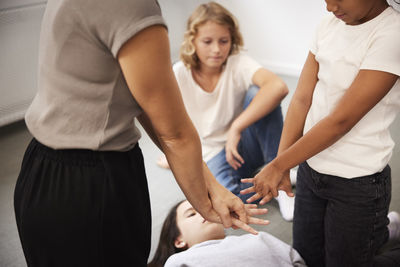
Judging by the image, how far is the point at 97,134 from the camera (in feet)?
2.59

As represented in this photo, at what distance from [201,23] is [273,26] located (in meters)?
1.68

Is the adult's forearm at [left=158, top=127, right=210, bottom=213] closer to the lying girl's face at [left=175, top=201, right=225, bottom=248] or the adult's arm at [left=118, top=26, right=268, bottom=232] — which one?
the adult's arm at [left=118, top=26, right=268, bottom=232]

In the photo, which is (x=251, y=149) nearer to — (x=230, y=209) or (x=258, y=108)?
(x=258, y=108)

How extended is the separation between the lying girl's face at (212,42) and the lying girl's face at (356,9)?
97cm

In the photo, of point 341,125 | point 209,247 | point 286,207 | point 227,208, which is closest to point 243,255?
point 209,247

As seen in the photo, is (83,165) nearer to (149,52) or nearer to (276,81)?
(149,52)

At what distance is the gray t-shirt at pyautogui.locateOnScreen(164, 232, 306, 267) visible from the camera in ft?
4.64

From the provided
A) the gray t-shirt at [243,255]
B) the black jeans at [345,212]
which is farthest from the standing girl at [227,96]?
the black jeans at [345,212]

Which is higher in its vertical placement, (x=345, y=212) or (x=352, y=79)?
(x=352, y=79)

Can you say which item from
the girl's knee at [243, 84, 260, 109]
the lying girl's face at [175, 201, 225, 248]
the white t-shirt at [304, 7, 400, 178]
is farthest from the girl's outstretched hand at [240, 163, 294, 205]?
the girl's knee at [243, 84, 260, 109]

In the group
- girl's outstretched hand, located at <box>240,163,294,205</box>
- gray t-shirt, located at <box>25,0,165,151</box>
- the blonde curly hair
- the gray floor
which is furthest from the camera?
the blonde curly hair

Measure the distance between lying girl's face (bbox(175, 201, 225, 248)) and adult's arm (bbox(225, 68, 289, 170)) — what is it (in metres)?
0.36

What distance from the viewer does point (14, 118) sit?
2.91 m

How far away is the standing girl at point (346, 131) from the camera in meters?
0.95
